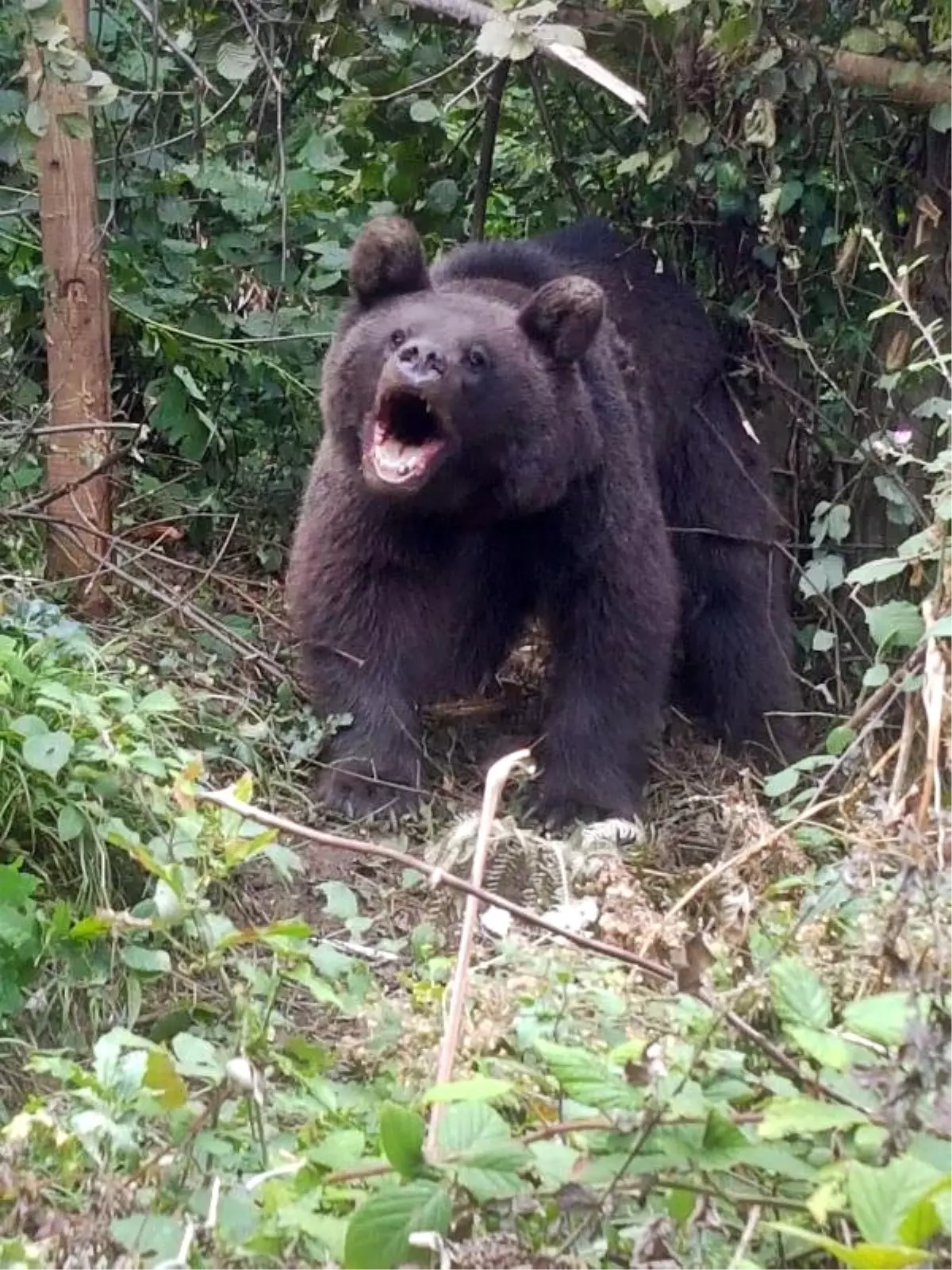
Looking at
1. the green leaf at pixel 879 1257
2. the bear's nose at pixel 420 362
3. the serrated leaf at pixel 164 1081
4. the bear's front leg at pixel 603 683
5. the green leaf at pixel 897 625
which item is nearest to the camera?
the green leaf at pixel 879 1257

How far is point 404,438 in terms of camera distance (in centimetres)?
523

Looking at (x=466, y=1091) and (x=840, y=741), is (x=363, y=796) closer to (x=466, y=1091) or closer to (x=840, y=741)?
(x=840, y=741)

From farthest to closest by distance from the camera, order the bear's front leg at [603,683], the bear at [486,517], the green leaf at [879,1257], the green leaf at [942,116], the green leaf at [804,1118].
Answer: the bear's front leg at [603,683] → the green leaf at [942,116] → the bear at [486,517] → the green leaf at [804,1118] → the green leaf at [879,1257]

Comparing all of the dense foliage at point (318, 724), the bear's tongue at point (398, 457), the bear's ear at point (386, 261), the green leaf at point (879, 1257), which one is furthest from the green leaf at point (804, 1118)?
the bear's ear at point (386, 261)

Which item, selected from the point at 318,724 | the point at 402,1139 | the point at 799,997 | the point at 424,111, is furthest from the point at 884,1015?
the point at 424,111

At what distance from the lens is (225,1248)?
2.36 m

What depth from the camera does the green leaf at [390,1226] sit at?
6.98ft

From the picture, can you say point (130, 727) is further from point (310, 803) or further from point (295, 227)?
point (295, 227)

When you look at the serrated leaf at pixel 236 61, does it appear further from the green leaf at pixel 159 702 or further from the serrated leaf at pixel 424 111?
the green leaf at pixel 159 702

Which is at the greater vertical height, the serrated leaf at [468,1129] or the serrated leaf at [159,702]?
the serrated leaf at [468,1129]

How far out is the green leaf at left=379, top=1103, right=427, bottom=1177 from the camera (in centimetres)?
214

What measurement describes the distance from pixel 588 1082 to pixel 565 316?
3404 millimetres

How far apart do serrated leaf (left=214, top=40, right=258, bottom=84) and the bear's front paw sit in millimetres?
2087

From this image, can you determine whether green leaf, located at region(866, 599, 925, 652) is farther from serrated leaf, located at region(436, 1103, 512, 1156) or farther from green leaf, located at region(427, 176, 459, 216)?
green leaf, located at region(427, 176, 459, 216)
